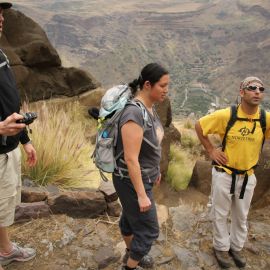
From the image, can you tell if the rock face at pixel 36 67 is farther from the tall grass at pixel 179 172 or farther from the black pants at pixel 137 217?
the black pants at pixel 137 217

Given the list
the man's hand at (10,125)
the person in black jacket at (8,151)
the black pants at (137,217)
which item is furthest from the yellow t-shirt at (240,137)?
the man's hand at (10,125)

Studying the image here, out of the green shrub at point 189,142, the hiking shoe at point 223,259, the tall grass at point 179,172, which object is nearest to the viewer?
the hiking shoe at point 223,259

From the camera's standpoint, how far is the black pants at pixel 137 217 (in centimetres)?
304

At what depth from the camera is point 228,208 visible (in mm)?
4012

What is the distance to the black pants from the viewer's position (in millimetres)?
3037

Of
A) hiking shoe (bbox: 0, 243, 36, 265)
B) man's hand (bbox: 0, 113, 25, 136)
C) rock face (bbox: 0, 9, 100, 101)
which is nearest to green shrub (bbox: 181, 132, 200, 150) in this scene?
rock face (bbox: 0, 9, 100, 101)

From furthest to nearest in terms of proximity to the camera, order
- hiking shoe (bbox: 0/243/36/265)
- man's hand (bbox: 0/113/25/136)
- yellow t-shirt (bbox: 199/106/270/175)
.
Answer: yellow t-shirt (bbox: 199/106/270/175) < hiking shoe (bbox: 0/243/36/265) < man's hand (bbox: 0/113/25/136)

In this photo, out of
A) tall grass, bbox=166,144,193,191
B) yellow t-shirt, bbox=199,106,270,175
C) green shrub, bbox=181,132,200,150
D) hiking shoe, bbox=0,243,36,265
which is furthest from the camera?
green shrub, bbox=181,132,200,150

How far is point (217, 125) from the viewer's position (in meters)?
3.84

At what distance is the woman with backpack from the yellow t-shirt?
923 mm

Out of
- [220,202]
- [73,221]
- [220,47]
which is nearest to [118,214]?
[73,221]

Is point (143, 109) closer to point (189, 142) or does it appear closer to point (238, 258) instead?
point (238, 258)

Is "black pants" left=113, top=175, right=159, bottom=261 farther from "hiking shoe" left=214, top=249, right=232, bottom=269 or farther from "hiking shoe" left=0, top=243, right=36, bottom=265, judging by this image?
"hiking shoe" left=214, top=249, right=232, bottom=269

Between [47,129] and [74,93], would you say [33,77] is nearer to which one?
[74,93]
